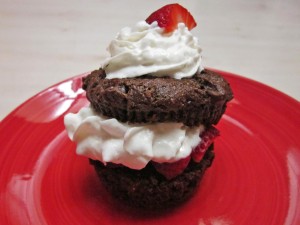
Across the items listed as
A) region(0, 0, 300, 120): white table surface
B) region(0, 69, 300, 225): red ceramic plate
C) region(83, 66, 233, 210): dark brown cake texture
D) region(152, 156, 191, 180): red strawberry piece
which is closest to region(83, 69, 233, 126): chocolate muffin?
region(83, 66, 233, 210): dark brown cake texture

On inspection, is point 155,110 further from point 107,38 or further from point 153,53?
point 107,38

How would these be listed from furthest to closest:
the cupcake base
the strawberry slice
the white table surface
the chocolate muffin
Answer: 1. the white table surface
2. the strawberry slice
3. the cupcake base
4. the chocolate muffin

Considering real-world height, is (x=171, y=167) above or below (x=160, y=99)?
below

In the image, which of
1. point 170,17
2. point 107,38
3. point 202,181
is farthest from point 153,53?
point 107,38

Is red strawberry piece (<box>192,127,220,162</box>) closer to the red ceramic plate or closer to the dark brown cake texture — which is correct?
the dark brown cake texture

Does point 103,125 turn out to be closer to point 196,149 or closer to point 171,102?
point 171,102

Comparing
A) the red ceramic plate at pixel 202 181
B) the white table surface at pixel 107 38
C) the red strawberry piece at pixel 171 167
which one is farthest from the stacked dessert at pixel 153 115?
the white table surface at pixel 107 38

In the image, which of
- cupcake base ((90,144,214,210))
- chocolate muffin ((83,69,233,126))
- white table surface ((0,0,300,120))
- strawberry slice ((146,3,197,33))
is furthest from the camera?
white table surface ((0,0,300,120))
